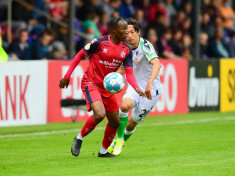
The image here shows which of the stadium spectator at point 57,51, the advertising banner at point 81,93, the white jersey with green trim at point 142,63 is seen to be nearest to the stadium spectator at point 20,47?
the stadium spectator at point 57,51

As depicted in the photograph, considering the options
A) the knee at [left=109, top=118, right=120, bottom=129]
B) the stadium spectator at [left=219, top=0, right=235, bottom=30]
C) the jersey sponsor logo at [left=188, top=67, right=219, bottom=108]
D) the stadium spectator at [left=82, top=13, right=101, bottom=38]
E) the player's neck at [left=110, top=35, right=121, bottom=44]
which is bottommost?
the jersey sponsor logo at [left=188, top=67, right=219, bottom=108]

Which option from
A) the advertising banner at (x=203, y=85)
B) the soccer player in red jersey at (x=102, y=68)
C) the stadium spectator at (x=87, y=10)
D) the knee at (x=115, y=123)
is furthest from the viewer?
the advertising banner at (x=203, y=85)

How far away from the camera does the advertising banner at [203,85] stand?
17859mm

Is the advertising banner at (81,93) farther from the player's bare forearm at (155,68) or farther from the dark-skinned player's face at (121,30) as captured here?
the dark-skinned player's face at (121,30)

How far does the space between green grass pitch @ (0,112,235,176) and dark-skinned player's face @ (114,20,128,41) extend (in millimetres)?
1683

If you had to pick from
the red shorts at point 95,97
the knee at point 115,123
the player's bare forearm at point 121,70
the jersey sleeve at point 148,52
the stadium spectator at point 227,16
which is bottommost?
the stadium spectator at point 227,16

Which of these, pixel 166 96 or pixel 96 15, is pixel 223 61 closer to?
pixel 166 96

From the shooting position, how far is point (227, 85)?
18.9 meters

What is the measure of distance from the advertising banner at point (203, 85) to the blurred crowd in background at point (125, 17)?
4.10 ft

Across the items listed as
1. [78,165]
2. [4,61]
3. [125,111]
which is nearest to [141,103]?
[125,111]

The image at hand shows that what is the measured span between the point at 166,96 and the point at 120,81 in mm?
8521

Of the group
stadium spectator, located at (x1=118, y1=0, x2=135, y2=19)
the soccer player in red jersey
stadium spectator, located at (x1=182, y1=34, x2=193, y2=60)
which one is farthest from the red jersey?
stadium spectator, located at (x1=182, y1=34, x2=193, y2=60)

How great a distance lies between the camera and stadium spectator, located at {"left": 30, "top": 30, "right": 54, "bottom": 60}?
1565 cm

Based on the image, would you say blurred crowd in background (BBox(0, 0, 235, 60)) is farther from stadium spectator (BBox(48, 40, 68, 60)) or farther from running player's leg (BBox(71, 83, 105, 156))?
running player's leg (BBox(71, 83, 105, 156))
